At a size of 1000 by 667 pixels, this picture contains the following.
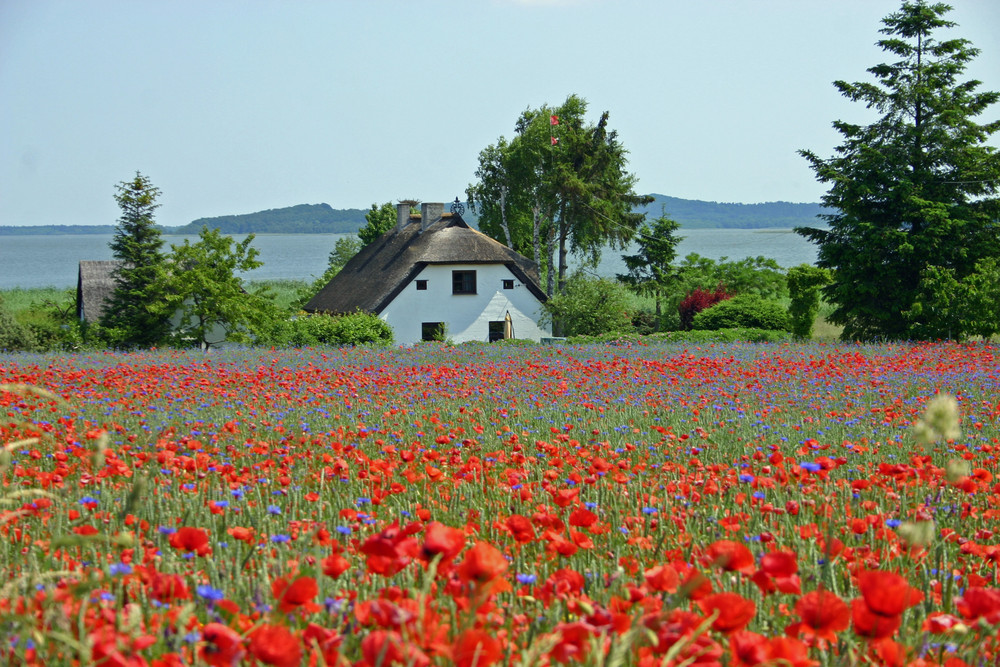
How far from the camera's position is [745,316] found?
87.9ft

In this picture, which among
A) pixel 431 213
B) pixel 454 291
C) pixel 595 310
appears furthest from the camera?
pixel 431 213

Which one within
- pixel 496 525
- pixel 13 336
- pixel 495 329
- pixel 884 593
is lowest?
pixel 496 525

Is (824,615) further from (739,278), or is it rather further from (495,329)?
(739,278)

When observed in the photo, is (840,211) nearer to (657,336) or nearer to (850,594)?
(657,336)

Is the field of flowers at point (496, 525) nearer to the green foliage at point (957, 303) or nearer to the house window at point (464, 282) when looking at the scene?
the green foliage at point (957, 303)

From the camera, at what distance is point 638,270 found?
1772 inches

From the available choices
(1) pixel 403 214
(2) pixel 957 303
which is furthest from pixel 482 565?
(1) pixel 403 214

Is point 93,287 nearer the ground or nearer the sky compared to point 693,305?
nearer the sky

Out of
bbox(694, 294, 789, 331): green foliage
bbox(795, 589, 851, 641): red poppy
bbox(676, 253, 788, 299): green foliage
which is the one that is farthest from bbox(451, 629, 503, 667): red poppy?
bbox(676, 253, 788, 299): green foliage

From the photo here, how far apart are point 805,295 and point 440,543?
26384 mm

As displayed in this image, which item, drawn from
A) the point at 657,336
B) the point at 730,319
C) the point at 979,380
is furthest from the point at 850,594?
the point at 730,319

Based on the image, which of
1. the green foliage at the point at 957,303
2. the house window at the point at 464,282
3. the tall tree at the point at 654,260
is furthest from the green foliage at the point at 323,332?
the tall tree at the point at 654,260

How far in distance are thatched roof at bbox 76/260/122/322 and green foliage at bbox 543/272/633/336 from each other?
19.3 meters

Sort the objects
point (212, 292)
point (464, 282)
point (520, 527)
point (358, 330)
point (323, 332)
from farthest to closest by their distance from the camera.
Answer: point (464, 282) → point (212, 292) → point (358, 330) → point (323, 332) → point (520, 527)
